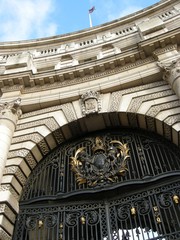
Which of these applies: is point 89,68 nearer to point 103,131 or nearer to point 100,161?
point 103,131

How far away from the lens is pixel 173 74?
420 inches

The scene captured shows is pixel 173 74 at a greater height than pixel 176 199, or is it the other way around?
pixel 173 74

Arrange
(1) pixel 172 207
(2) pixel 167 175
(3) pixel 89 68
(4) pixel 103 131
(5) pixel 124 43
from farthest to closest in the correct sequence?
(5) pixel 124 43, (3) pixel 89 68, (4) pixel 103 131, (2) pixel 167 175, (1) pixel 172 207

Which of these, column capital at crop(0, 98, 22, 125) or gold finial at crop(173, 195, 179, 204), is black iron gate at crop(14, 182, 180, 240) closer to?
gold finial at crop(173, 195, 179, 204)

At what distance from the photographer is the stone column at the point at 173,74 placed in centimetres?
1036

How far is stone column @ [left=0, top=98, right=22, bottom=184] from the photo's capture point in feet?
32.6

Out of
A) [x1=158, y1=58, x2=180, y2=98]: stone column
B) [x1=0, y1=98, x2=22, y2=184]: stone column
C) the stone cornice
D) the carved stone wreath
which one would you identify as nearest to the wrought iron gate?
the carved stone wreath

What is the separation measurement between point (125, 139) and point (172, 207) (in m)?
3.55

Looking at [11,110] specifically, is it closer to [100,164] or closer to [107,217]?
[100,164]

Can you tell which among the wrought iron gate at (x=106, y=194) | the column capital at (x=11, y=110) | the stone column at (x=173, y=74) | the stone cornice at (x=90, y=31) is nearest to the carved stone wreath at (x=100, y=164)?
the wrought iron gate at (x=106, y=194)

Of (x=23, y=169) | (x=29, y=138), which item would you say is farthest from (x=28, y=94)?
(x=23, y=169)

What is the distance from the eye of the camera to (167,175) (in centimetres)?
910

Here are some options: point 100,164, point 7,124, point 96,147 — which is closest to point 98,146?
point 96,147

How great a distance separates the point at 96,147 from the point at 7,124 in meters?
3.88
